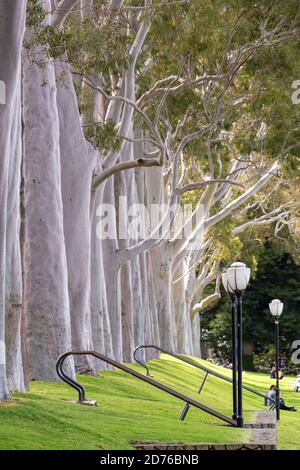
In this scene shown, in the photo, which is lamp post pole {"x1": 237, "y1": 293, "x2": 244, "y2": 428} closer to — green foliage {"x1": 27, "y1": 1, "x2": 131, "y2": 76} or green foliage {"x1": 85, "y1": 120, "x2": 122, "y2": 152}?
green foliage {"x1": 27, "y1": 1, "x2": 131, "y2": 76}

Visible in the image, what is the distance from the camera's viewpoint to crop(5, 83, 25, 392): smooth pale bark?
1551 cm

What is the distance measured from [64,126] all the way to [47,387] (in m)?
6.61

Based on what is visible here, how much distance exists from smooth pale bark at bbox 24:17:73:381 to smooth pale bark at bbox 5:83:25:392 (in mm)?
3696

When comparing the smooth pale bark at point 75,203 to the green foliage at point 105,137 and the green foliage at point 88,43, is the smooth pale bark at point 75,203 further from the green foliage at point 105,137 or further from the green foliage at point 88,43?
the green foliage at point 88,43

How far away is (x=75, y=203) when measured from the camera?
889 inches

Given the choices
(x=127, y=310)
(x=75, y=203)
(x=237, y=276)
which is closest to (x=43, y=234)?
(x=75, y=203)

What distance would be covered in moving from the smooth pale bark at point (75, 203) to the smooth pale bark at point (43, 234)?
5.65 ft

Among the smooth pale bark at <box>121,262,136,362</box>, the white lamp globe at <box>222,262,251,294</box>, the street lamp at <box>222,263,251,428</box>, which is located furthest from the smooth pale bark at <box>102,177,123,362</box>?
the white lamp globe at <box>222,262,251,294</box>

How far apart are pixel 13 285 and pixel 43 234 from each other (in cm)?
438

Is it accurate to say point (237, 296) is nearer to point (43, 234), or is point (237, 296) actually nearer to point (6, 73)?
point (43, 234)

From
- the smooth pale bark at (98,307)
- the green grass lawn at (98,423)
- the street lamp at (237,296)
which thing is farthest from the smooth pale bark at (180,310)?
the street lamp at (237,296)

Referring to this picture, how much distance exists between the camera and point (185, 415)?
15.9 meters
